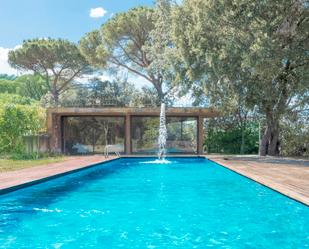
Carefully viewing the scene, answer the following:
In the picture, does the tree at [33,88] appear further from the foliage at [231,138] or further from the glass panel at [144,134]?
the foliage at [231,138]

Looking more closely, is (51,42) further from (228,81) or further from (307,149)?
(307,149)

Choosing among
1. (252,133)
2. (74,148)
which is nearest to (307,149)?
(252,133)

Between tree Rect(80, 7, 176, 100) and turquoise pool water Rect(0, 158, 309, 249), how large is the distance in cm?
1821

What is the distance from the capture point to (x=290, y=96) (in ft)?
59.3

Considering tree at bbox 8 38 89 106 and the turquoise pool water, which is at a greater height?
tree at bbox 8 38 89 106

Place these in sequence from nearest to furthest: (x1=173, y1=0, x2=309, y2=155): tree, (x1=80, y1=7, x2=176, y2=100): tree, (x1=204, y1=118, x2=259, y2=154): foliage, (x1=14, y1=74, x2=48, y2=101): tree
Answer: (x1=173, y1=0, x2=309, y2=155): tree → (x1=204, y1=118, x2=259, y2=154): foliage → (x1=80, y1=7, x2=176, y2=100): tree → (x1=14, y1=74, x2=48, y2=101): tree

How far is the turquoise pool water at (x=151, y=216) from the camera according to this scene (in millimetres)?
4957

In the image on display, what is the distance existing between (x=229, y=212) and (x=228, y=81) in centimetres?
1062

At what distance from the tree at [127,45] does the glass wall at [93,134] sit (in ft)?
18.8

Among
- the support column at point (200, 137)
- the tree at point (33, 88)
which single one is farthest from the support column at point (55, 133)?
the tree at point (33, 88)

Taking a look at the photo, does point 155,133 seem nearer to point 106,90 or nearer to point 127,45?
point 127,45

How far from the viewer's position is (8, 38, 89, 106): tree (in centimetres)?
3120

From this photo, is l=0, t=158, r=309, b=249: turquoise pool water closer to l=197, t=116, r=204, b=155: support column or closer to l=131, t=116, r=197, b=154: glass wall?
l=197, t=116, r=204, b=155: support column

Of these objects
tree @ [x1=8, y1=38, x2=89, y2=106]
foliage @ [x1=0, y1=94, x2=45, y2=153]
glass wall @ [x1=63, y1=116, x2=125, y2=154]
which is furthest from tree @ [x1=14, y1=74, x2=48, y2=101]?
foliage @ [x1=0, y1=94, x2=45, y2=153]
